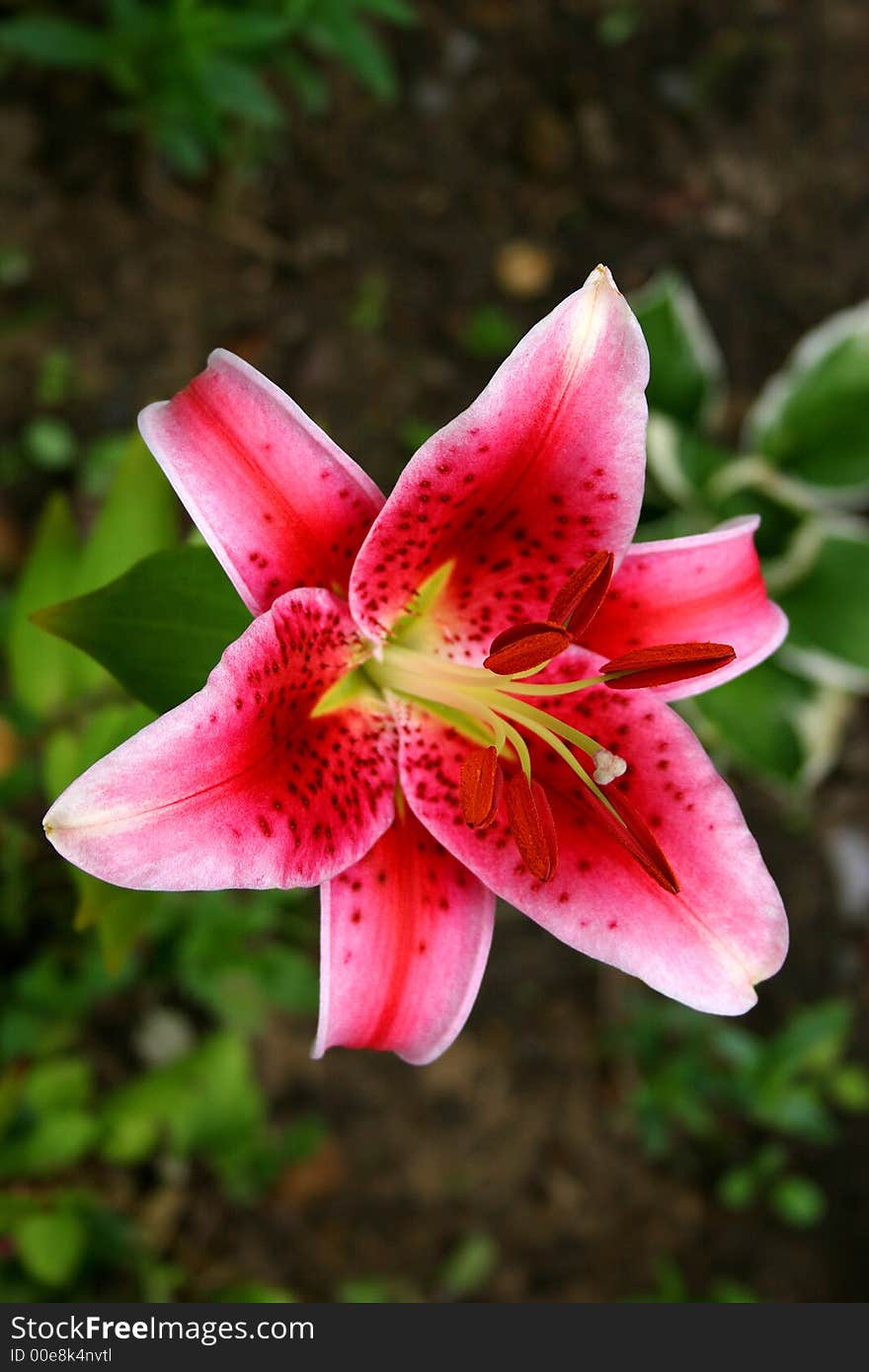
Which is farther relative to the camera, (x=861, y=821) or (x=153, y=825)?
(x=861, y=821)

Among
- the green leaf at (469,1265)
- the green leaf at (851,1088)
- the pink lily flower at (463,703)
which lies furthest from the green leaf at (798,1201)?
the pink lily flower at (463,703)

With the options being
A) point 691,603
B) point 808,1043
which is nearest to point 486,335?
point 808,1043

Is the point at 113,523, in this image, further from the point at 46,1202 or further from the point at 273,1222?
the point at 273,1222

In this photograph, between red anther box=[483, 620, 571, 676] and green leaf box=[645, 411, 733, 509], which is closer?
red anther box=[483, 620, 571, 676]

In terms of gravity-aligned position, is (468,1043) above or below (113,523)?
below

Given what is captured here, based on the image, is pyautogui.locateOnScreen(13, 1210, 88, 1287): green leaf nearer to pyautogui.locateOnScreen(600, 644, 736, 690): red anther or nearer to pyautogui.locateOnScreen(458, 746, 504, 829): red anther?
pyautogui.locateOnScreen(458, 746, 504, 829): red anther

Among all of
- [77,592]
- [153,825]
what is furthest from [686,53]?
[153,825]

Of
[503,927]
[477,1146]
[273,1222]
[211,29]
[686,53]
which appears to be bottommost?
[477,1146]

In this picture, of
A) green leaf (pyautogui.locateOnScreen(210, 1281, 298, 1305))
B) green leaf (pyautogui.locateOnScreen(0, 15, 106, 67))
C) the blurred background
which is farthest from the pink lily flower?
green leaf (pyautogui.locateOnScreen(0, 15, 106, 67))
